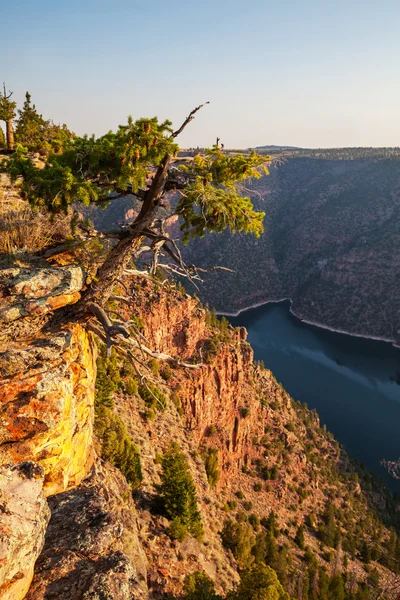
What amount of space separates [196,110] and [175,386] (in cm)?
3328

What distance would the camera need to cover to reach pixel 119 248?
9.66 m

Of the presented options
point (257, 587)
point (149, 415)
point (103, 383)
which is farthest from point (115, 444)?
point (149, 415)

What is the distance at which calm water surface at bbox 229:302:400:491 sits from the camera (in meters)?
75.8

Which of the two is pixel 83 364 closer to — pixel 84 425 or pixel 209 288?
pixel 84 425

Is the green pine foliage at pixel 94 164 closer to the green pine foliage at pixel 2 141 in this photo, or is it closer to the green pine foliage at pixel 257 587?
the green pine foliage at pixel 257 587

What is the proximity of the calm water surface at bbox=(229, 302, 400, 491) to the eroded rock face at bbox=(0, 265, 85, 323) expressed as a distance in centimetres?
7636

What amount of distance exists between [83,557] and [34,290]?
5416mm

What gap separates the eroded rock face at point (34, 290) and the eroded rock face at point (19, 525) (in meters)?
3.66

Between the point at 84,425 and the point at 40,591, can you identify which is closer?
the point at 40,591

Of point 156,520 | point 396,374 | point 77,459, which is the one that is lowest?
point 396,374

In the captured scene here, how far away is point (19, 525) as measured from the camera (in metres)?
4.69

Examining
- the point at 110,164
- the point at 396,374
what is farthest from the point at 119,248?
the point at 396,374

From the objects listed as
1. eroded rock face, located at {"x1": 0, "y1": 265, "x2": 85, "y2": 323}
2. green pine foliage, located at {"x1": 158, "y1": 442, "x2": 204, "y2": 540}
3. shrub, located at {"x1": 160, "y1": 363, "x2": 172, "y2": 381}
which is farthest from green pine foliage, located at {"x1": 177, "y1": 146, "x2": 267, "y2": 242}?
shrub, located at {"x1": 160, "y1": 363, "x2": 172, "y2": 381}

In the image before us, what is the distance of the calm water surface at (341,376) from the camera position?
7581 centimetres
